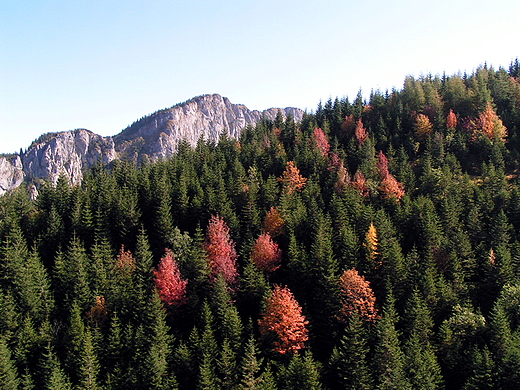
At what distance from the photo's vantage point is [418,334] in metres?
49.5

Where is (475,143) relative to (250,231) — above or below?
above

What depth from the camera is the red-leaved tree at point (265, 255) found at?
65438mm

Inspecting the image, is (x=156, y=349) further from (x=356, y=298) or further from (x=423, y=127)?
(x=423, y=127)

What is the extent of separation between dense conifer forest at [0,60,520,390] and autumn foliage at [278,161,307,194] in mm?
479

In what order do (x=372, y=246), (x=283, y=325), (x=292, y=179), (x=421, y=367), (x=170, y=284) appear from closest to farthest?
(x=421, y=367), (x=283, y=325), (x=170, y=284), (x=372, y=246), (x=292, y=179)

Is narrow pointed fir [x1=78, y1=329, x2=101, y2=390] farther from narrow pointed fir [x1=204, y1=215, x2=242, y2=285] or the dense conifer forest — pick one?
narrow pointed fir [x1=204, y1=215, x2=242, y2=285]

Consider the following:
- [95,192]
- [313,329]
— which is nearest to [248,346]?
[313,329]

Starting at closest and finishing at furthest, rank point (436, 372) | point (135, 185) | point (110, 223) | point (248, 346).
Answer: point (436, 372)
point (248, 346)
point (110, 223)
point (135, 185)

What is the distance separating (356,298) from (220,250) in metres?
24.7

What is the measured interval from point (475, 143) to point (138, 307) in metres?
95.0

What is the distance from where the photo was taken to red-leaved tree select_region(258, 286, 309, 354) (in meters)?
52.7

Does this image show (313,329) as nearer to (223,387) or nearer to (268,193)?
(223,387)

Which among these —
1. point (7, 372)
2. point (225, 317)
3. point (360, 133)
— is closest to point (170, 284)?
point (225, 317)

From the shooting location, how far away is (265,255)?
6594cm
